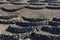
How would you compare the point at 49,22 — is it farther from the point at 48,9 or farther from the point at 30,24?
the point at 48,9

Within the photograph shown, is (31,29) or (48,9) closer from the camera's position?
(31,29)

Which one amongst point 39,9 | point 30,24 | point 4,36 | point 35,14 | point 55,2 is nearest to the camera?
point 4,36

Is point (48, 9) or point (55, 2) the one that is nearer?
point (48, 9)

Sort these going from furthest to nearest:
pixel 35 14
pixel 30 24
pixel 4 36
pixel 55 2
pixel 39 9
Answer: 1. pixel 55 2
2. pixel 39 9
3. pixel 35 14
4. pixel 30 24
5. pixel 4 36

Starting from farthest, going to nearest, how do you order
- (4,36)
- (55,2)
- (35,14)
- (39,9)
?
(55,2) < (39,9) < (35,14) < (4,36)

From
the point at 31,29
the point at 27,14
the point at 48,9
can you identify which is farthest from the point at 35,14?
the point at 31,29

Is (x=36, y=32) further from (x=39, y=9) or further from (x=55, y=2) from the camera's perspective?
(x=55, y=2)

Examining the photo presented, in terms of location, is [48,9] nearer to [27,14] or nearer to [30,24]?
[27,14]

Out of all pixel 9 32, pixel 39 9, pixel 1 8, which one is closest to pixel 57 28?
pixel 9 32
